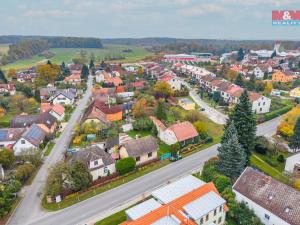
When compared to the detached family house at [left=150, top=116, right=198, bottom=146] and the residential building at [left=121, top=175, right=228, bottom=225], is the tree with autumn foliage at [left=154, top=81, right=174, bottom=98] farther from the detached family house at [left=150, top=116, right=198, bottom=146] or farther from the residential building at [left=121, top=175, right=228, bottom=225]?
the residential building at [left=121, top=175, right=228, bottom=225]

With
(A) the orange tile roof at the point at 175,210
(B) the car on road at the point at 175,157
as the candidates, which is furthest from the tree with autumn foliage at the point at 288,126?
(A) the orange tile roof at the point at 175,210

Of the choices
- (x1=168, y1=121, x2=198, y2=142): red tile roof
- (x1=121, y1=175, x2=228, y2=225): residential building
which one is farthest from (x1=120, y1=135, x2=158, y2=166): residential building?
(x1=121, y1=175, x2=228, y2=225): residential building

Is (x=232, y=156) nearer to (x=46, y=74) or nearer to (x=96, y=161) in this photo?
(x=96, y=161)

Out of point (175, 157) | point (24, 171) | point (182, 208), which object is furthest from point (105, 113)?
point (182, 208)

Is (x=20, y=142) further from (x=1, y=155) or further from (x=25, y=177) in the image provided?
(x=25, y=177)

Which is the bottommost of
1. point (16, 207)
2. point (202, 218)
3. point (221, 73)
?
point (16, 207)

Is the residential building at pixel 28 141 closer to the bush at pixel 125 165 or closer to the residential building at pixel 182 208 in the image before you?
the bush at pixel 125 165

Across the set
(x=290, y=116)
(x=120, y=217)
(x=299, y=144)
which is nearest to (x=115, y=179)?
(x=120, y=217)
